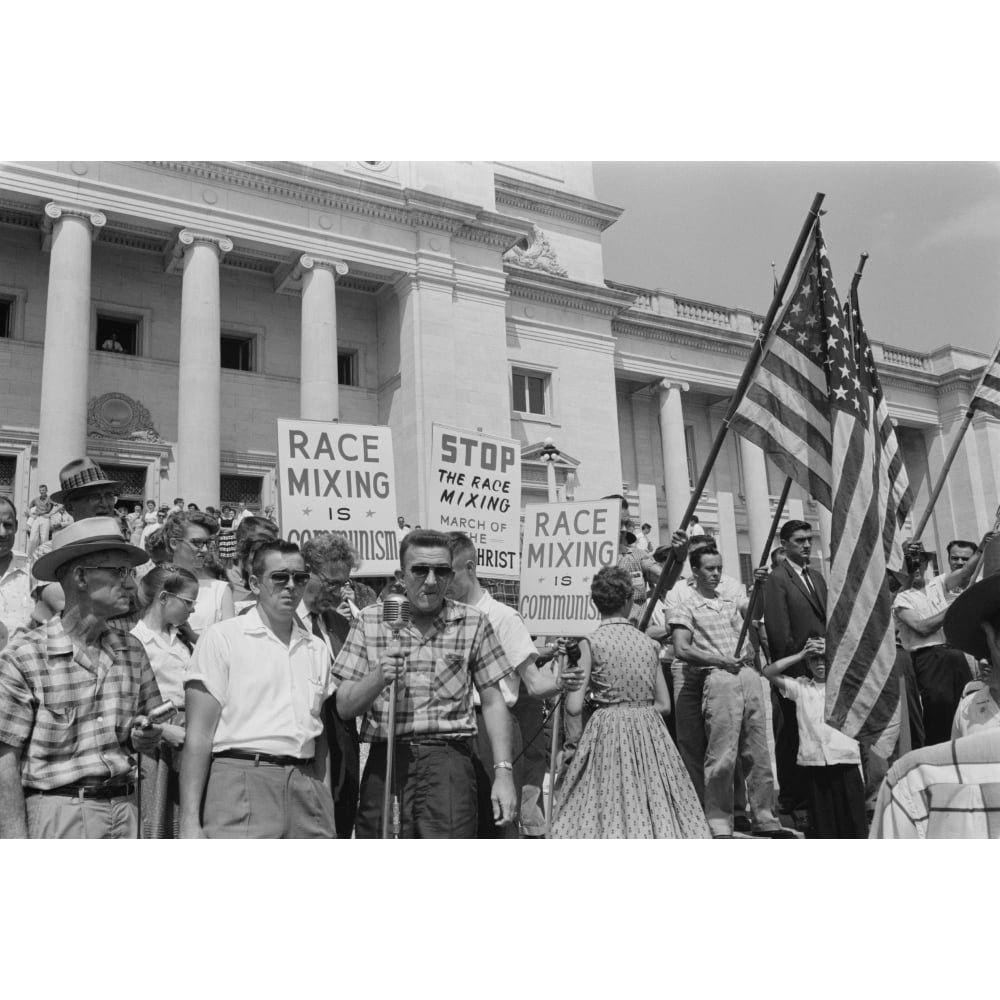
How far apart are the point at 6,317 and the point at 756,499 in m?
23.7

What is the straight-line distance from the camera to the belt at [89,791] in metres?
4.01

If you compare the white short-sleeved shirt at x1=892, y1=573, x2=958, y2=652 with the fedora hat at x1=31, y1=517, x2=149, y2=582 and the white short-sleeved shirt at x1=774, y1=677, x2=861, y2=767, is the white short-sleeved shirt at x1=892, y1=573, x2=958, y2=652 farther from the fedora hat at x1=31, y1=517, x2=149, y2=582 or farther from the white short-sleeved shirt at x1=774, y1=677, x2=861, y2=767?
the fedora hat at x1=31, y1=517, x2=149, y2=582

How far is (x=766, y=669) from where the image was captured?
736 cm

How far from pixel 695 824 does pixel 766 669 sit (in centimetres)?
196

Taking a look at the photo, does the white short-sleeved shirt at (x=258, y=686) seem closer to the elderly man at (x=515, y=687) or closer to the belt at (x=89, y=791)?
the belt at (x=89, y=791)

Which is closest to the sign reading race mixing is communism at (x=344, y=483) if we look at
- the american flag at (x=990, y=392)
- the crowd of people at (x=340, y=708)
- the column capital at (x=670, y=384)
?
the crowd of people at (x=340, y=708)

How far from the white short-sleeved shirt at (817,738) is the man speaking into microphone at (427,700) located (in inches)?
113

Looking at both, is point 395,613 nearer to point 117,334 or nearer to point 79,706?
point 79,706

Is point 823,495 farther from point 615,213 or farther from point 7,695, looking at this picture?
point 615,213

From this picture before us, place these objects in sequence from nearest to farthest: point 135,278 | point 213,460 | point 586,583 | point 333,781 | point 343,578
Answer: point 333,781, point 343,578, point 586,583, point 213,460, point 135,278

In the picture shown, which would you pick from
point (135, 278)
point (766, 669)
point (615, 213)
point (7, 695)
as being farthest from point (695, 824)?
point (615, 213)

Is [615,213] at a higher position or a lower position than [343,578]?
higher

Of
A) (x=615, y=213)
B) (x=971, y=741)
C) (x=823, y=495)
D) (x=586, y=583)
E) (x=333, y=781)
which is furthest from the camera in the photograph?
(x=615, y=213)

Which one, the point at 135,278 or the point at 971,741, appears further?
the point at 135,278
